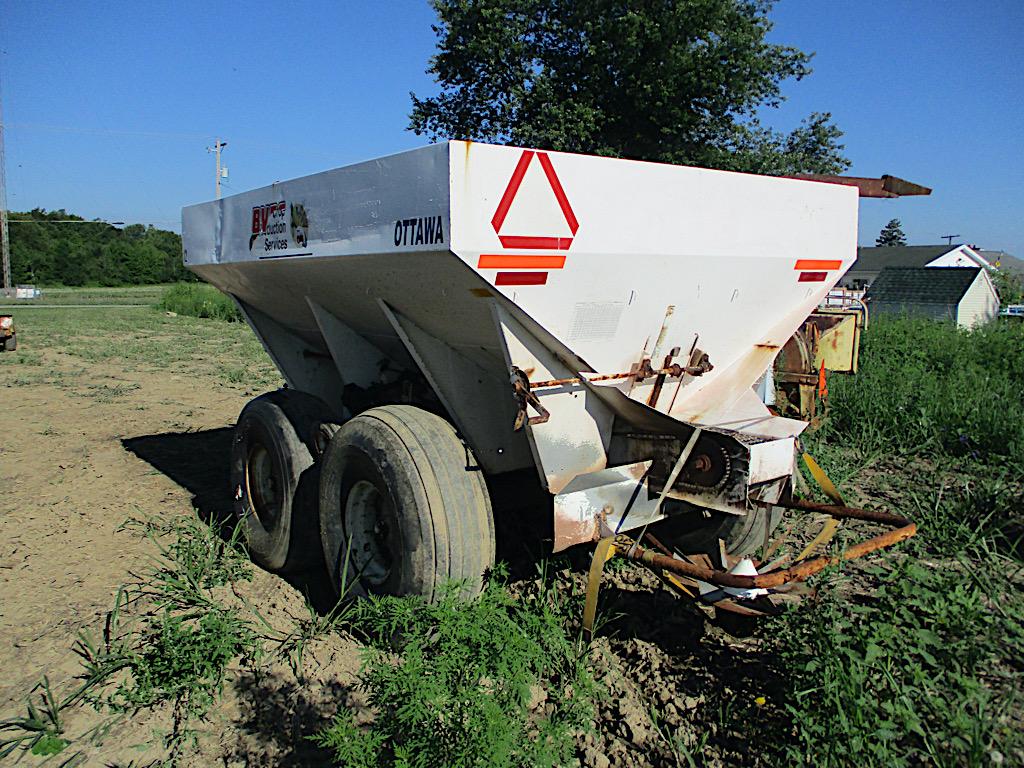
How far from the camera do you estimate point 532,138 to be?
18.0 m

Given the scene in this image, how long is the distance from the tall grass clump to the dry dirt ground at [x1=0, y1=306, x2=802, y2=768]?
3.57 m

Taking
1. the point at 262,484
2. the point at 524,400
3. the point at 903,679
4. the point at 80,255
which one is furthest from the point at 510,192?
the point at 80,255

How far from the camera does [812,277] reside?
3994mm

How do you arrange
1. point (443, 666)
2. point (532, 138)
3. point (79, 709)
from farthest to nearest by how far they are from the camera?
point (532, 138)
point (79, 709)
point (443, 666)

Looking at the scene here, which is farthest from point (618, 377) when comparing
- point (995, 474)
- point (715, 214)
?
point (995, 474)

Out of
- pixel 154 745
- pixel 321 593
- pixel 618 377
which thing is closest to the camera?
pixel 154 745

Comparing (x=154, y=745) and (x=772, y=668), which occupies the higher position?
(x=772, y=668)

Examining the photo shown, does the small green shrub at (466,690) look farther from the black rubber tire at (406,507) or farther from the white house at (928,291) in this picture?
the white house at (928,291)

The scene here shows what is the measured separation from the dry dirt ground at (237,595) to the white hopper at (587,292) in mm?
631

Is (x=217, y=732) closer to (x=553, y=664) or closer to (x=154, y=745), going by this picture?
(x=154, y=745)

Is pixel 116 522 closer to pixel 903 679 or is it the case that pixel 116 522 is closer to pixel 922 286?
pixel 903 679

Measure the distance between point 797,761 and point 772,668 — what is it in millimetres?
622

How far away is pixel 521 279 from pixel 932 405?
17.9 feet

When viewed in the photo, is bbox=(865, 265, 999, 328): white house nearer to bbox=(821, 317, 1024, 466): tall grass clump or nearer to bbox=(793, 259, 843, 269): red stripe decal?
bbox=(821, 317, 1024, 466): tall grass clump
